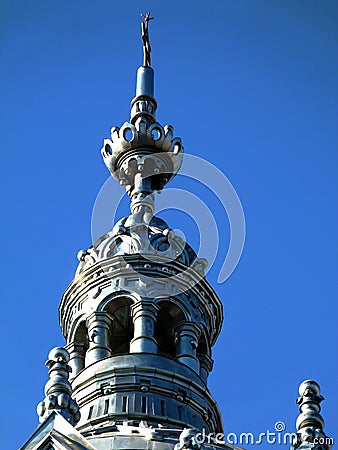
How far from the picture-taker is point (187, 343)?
54.8 meters

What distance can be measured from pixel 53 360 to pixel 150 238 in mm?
8196

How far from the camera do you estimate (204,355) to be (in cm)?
5622

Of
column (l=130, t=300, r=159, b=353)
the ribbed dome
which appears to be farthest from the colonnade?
the ribbed dome

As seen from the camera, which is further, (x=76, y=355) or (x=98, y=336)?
(x=76, y=355)

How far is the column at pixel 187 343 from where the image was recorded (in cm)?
5438

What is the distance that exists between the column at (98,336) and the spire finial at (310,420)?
7.06m

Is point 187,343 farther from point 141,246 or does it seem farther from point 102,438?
point 102,438

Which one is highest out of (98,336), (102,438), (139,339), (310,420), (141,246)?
(141,246)

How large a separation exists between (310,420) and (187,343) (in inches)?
327

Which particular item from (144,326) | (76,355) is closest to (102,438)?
(144,326)

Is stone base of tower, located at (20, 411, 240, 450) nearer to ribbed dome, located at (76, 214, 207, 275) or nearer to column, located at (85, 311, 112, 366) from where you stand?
column, located at (85, 311, 112, 366)

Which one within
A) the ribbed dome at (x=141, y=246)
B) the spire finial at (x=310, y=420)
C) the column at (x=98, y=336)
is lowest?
the spire finial at (x=310, y=420)

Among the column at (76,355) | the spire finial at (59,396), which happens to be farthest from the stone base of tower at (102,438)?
the column at (76,355)

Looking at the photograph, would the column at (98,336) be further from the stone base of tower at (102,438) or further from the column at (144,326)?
the stone base of tower at (102,438)
